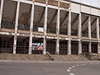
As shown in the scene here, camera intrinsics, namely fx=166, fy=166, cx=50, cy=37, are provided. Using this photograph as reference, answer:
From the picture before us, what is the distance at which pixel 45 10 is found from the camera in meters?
38.6

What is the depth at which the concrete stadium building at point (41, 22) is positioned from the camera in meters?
36.0

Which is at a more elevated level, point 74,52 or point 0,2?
point 0,2

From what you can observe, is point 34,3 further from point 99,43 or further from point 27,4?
point 99,43

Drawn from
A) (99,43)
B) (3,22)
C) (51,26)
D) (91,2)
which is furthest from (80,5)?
(3,22)

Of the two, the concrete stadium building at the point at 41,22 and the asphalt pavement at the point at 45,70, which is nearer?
the asphalt pavement at the point at 45,70

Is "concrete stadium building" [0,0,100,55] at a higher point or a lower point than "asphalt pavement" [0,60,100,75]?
higher

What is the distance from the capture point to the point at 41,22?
45.1 m

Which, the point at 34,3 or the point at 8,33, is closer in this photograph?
the point at 8,33

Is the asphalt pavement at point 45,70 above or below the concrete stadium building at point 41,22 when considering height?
below

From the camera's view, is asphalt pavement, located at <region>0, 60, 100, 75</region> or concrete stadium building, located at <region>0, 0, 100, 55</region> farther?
concrete stadium building, located at <region>0, 0, 100, 55</region>

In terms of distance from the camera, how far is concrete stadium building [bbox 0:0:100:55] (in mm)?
36028

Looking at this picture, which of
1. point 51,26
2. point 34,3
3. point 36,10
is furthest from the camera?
point 51,26

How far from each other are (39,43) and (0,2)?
1527 centimetres

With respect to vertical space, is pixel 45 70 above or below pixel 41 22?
below
